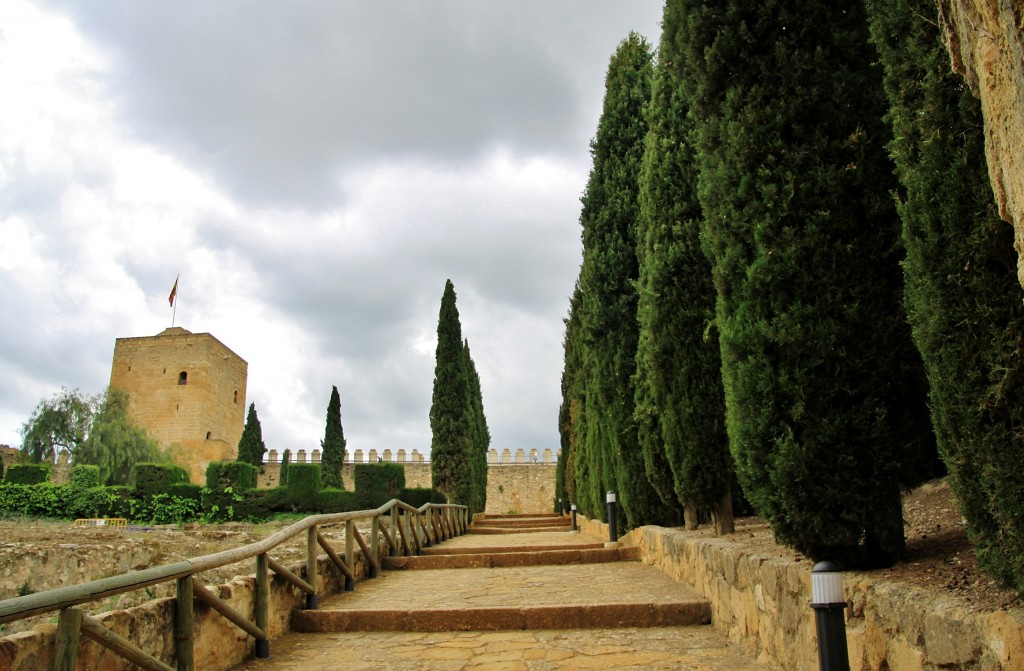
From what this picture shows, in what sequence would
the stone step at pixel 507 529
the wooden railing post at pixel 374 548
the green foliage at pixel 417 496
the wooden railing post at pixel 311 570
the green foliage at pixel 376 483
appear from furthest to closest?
the green foliage at pixel 376 483 → the green foliage at pixel 417 496 → the stone step at pixel 507 529 → the wooden railing post at pixel 374 548 → the wooden railing post at pixel 311 570

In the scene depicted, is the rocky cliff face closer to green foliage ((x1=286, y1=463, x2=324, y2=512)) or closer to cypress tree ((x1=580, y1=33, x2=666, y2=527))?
cypress tree ((x1=580, y1=33, x2=666, y2=527))

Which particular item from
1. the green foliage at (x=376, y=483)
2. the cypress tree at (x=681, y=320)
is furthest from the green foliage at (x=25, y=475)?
the cypress tree at (x=681, y=320)

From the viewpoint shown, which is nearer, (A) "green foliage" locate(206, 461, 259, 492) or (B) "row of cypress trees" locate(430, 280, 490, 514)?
(A) "green foliage" locate(206, 461, 259, 492)

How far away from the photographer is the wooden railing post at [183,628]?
327 centimetres

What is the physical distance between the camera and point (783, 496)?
3.15 m

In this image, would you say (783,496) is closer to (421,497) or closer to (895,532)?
(895,532)

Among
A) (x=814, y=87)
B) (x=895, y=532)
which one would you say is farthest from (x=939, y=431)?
(x=814, y=87)

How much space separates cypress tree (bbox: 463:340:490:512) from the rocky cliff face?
22.3 m

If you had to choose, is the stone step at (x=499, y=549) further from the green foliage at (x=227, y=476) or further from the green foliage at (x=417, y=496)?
the green foliage at (x=227, y=476)

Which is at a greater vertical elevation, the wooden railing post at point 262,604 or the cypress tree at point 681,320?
the cypress tree at point 681,320

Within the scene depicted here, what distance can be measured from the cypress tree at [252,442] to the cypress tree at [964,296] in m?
38.3

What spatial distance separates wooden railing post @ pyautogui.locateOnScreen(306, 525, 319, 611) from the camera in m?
5.09

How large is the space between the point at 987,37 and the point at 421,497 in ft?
61.7

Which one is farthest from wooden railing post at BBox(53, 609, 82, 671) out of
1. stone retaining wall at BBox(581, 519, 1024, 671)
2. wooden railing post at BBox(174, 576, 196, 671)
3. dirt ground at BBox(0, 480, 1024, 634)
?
stone retaining wall at BBox(581, 519, 1024, 671)
